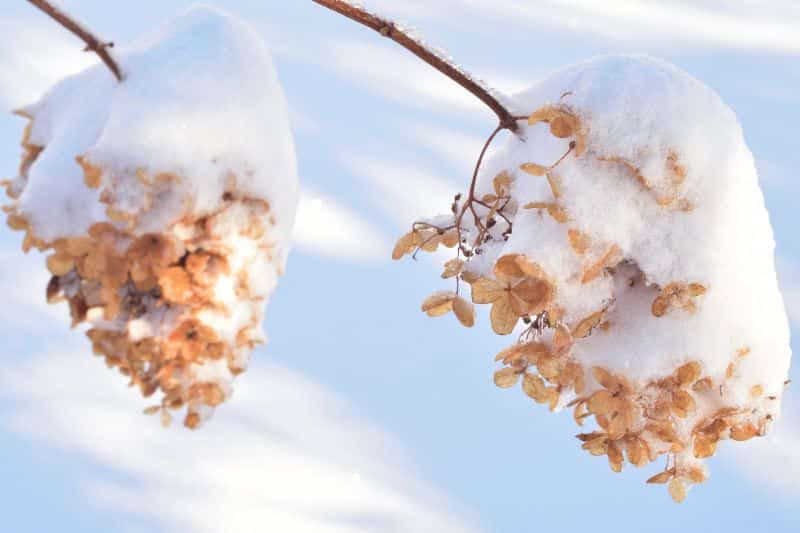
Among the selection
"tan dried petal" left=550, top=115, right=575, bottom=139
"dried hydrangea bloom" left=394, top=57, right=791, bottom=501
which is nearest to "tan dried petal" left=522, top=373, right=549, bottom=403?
"dried hydrangea bloom" left=394, top=57, right=791, bottom=501

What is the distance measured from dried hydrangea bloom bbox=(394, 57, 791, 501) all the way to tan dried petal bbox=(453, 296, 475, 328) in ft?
0.16

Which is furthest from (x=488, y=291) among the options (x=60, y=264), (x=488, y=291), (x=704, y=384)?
(x=60, y=264)

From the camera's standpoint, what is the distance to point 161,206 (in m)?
0.71

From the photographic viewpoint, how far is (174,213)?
71 centimetres

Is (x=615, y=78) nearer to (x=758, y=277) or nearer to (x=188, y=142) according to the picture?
(x=758, y=277)

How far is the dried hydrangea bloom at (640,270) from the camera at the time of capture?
83cm

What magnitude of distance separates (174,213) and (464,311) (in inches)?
12.3

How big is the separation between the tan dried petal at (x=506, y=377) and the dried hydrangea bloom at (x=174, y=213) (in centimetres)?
23

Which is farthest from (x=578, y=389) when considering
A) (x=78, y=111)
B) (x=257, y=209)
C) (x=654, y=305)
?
(x=78, y=111)

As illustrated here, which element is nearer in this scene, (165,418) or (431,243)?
(165,418)

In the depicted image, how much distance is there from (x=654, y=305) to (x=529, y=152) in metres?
0.18

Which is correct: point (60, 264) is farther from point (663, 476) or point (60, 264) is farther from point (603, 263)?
point (663, 476)

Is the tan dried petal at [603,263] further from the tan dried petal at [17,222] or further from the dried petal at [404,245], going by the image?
the tan dried petal at [17,222]

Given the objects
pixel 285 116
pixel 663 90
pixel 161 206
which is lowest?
pixel 161 206
